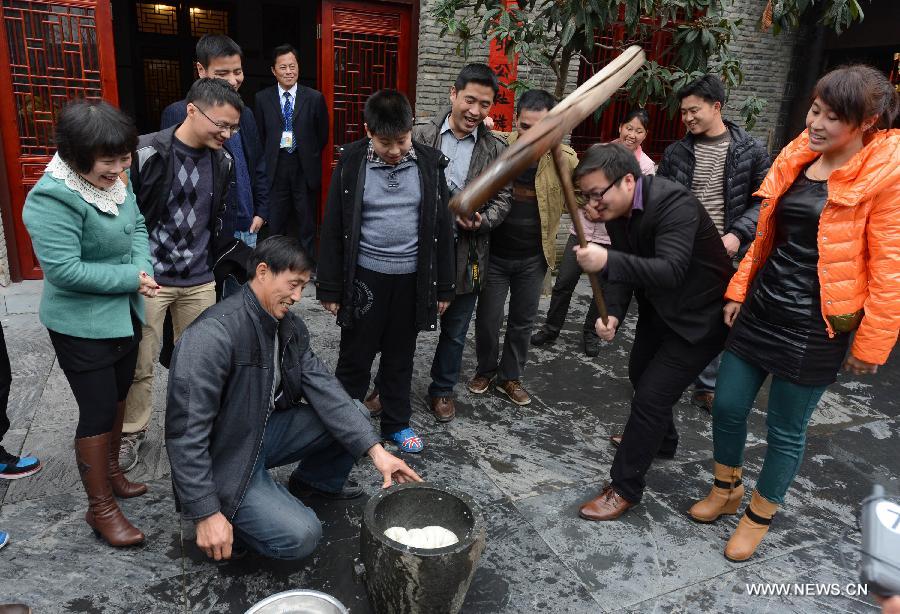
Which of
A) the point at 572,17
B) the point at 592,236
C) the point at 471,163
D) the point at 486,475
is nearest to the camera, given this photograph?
the point at 486,475

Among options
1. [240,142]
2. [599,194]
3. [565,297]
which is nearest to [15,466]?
[240,142]

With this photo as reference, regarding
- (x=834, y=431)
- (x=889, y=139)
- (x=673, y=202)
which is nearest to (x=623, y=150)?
(x=673, y=202)

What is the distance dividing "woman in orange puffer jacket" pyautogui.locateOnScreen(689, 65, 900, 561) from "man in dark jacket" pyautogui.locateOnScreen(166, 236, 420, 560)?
1628 millimetres

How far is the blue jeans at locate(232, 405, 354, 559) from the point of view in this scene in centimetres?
258

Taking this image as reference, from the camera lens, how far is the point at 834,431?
441cm

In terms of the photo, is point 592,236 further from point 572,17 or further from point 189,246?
point 189,246

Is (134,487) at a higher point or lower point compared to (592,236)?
lower

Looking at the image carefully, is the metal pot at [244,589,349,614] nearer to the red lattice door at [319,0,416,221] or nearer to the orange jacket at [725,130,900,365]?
the orange jacket at [725,130,900,365]

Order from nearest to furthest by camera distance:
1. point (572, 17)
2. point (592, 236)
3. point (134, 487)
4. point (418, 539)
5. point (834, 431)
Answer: point (418, 539)
point (134, 487)
point (834, 431)
point (572, 17)
point (592, 236)

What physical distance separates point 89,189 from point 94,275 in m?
0.36

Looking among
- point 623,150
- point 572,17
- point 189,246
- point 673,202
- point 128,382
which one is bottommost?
point 128,382

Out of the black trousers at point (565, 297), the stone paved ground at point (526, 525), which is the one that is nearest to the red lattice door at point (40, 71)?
the stone paved ground at point (526, 525)

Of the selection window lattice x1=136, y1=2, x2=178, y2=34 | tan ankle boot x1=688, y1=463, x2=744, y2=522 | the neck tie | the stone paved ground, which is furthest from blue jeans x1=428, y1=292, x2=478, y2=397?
window lattice x1=136, y1=2, x2=178, y2=34

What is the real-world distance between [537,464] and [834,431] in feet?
7.24
